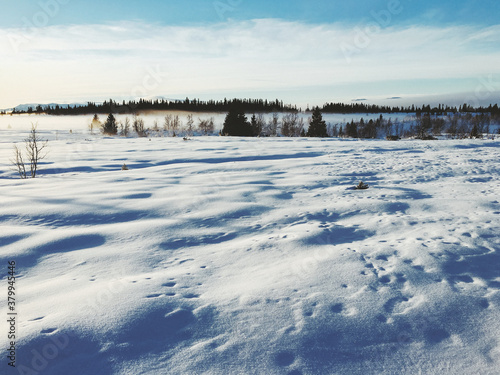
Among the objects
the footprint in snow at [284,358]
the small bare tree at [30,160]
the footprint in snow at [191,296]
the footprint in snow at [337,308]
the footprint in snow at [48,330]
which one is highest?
the small bare tree at [30,160]

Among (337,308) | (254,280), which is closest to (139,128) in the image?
(254,280)

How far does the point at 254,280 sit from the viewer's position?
2.80 meters

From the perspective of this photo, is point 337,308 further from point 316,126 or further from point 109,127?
point 316,126

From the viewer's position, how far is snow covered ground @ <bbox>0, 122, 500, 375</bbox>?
1.93 m

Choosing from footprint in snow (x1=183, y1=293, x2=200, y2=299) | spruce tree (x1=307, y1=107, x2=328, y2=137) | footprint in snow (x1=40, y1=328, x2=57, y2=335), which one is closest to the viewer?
footprint in snow (x1=40, y1=328, x2=57, y2=335)

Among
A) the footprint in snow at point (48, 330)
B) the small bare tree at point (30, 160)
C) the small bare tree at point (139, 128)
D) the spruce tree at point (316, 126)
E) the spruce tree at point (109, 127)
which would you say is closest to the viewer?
the footprint in snow at point (48, 330)

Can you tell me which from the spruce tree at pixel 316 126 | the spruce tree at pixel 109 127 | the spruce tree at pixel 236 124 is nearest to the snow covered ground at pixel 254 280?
the spruce tree at pixel 236 124

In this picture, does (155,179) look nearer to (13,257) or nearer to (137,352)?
(13,257)

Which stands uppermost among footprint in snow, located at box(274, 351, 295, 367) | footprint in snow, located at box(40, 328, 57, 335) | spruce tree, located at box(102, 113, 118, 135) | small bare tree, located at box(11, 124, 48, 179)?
spruce tree, located at box(102, 113, 118, 135)

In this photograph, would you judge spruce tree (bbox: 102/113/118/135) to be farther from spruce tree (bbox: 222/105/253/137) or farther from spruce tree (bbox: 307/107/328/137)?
spruce tree (bbox: 307/107/328/137)

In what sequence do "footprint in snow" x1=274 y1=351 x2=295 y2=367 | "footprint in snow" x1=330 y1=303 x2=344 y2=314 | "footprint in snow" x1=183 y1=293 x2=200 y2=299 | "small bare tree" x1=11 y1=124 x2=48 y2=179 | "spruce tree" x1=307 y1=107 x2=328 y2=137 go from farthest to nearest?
"spruce tree" x1=307 y1=107 x2=328 y2=137 → "small bare tree" x1=11 y1=124 x2=48 y2=179 → "footprint in snow" x1=183 y1=293 x2=200 y2=299 → "footprint in snow" x1=330 y1=303 x2=344 y2=314 → "footprint in snow" x1=274 y1=351 x2=295 y2=367

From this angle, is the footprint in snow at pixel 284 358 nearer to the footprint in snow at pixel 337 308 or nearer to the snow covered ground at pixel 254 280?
the snow covered ground at pixel 254 280

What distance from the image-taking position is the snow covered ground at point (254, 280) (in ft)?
6.35

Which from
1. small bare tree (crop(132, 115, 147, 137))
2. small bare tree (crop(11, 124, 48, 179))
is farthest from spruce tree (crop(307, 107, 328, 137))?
small bare tree (crop(11, 124, 48, 179))
